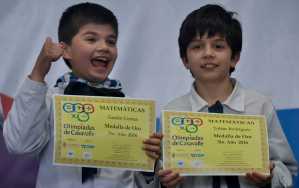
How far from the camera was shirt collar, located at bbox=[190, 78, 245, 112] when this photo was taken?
51.5 inches

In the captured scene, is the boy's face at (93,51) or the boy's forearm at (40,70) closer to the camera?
the boy's forearm at (40,70)

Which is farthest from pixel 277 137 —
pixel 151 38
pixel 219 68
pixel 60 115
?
pixel 151 38

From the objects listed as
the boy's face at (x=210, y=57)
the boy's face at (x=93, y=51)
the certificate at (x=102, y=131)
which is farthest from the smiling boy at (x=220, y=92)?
the boy's face at (x=93, y=51)

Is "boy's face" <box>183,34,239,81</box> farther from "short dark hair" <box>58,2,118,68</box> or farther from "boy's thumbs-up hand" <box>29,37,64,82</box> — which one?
"boy's thumbs-up hand" <box>29,37,64,82</box>

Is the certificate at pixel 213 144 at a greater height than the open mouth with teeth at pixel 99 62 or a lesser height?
lesser

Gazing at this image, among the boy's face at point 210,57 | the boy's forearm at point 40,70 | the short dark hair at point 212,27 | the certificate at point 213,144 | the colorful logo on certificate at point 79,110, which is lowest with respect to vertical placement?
the certificate at point 213,144

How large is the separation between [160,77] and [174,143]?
0.64m

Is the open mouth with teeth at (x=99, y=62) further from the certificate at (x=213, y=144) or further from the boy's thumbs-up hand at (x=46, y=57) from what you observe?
the certificate at (x=213, y=144)

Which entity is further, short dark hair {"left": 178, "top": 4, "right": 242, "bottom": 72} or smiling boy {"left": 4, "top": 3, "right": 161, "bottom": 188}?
short dark hair {"left": 178, "top": 4, "right": 242, "bottom": 72}

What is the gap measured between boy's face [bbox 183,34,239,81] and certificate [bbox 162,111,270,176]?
13 centimetres

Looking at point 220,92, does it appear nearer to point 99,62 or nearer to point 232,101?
point 232,101

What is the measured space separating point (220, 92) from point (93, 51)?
0.36 m

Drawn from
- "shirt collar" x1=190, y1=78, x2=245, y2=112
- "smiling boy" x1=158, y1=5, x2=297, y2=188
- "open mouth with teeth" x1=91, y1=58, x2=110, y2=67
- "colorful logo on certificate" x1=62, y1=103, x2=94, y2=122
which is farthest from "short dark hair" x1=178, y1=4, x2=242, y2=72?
"colorful logo on certificate" x1=62, y1=103, x2=94, y2=122

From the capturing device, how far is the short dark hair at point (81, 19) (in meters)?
1.39
